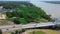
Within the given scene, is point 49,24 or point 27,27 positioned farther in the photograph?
point 49,24

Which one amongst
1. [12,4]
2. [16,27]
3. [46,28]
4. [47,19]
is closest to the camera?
[16,27]

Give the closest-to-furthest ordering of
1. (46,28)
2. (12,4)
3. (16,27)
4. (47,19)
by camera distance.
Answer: (16,27) → (46,28) → (47,19) → (12,4)

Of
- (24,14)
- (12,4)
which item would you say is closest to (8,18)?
(24,14)

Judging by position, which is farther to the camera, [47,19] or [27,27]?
[47,19]

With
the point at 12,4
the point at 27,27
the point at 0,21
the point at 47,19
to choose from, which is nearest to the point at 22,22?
the point at 27,27

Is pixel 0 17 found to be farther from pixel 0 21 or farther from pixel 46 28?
pixel 46 28

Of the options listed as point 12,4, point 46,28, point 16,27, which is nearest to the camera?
point 16,27

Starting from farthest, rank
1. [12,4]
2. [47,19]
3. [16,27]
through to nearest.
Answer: [12,4] → [47,19] → [16,27]

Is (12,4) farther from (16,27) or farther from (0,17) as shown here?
(16,27)
